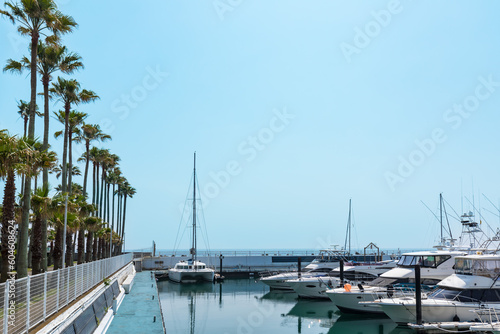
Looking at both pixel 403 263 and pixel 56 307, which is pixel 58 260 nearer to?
pixel 56 307

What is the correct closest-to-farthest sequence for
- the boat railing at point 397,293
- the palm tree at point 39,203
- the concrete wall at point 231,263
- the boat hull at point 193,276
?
the palm tree at point 39,203, the boat railing at point 397,293, the boat hull at point 193,276, the concrete wall at point 231,263

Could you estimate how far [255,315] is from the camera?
3447 centimetres

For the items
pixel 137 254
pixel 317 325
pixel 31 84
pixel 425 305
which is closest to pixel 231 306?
pixel 317 325

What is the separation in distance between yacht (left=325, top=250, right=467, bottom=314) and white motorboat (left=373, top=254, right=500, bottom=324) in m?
4.50

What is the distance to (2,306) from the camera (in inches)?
379

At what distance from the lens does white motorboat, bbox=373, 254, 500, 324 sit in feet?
81.9

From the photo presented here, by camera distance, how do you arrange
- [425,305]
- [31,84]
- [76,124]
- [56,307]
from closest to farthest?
[56,307] → [31,84] → [425,305] → [76,124]

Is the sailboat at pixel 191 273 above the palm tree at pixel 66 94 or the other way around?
the other way around

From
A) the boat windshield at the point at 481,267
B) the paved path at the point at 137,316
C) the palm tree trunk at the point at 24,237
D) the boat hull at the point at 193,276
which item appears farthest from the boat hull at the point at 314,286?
the palm tree trunk at the point at 24,237

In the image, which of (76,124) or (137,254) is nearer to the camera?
(76,124)

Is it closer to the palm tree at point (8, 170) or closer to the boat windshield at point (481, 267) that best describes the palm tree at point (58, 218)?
the palm tree at point (8, 170)

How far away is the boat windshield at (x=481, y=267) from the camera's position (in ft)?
86.0

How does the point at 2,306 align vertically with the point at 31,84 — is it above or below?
below

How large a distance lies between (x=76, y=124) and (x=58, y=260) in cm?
1294
